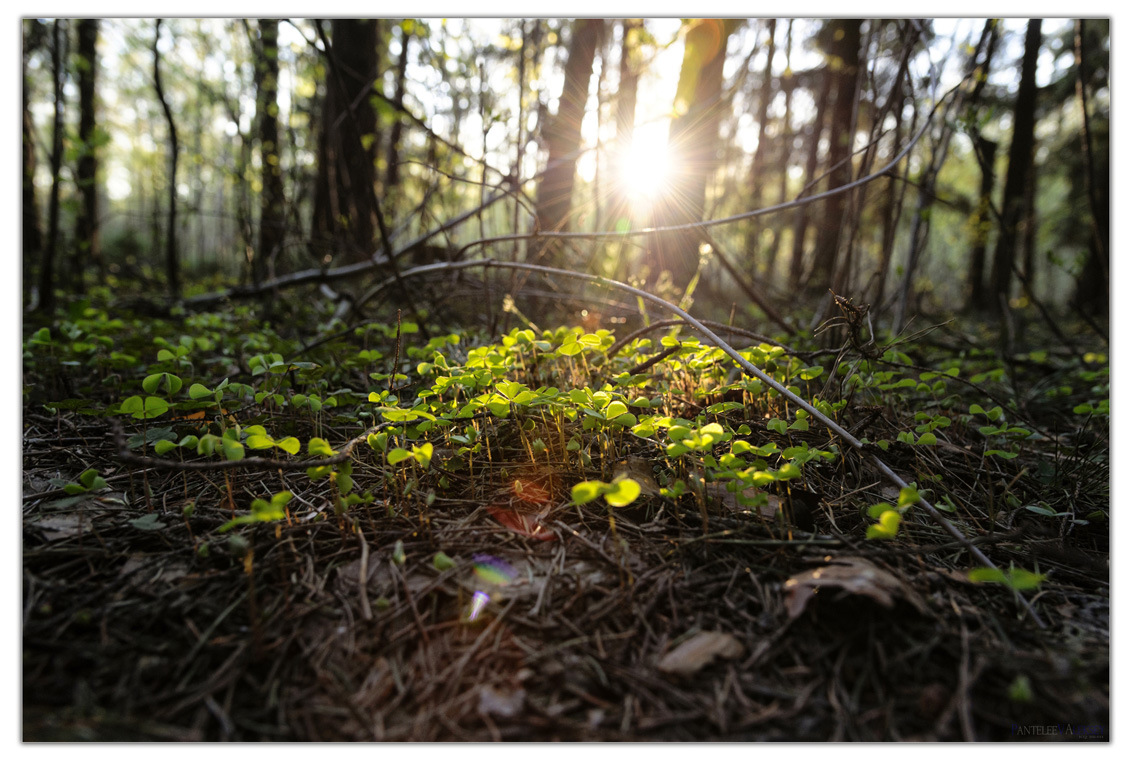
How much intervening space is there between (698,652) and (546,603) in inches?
13.9

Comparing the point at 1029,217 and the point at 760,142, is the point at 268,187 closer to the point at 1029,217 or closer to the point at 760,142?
the point at 760,142

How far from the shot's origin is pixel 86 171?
7.30 meters

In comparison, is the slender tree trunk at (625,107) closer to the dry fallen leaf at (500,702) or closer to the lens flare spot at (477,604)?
the lens flare spot at (477,604)

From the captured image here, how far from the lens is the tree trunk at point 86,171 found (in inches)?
208

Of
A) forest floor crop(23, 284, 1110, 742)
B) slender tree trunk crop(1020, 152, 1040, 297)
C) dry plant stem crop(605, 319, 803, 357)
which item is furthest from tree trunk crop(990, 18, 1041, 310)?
forest floor crop(23, 284, 1110, 742)

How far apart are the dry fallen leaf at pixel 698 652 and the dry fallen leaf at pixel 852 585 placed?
16cm

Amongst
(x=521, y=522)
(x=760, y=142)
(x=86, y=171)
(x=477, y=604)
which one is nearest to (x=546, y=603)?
(x=477, y=604)

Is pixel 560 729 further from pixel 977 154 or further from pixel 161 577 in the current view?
pixel 977 154

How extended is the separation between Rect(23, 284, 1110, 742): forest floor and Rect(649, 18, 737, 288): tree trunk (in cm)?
368

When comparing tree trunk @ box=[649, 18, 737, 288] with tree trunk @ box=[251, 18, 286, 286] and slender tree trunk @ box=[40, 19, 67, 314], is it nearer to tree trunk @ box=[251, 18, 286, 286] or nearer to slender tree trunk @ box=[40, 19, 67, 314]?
tree trunk @ box=[251, 18, 286, 286]

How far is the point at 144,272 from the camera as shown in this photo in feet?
25.5

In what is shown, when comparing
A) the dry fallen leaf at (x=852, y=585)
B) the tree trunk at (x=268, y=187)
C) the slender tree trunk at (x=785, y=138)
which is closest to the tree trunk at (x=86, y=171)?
the tree trunk at (x=268, y=187)

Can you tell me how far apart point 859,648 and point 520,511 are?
91cm

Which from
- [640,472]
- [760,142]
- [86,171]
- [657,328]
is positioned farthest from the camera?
[760,142]
